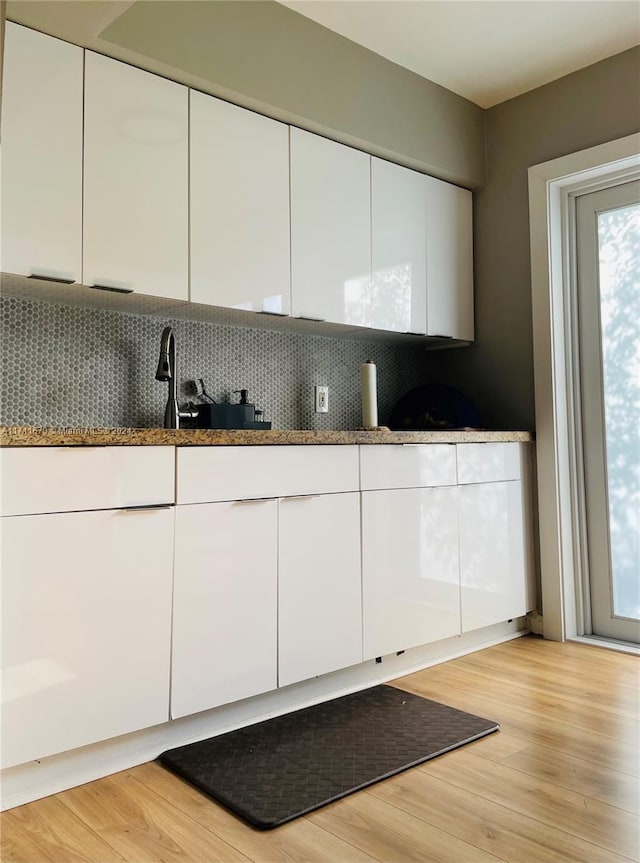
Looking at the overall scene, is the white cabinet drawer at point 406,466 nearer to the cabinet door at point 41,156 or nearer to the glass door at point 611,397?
the glass door at point 611,397

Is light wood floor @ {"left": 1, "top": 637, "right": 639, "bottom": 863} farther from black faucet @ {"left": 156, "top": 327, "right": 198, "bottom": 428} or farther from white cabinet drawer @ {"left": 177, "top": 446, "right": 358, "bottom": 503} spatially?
black faucet @ {"left": 156, "top": 327, "right": 198, "bottom": 428}

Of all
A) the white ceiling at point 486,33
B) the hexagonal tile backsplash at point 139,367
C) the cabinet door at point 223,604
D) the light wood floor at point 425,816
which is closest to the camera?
the light wood floor at point 425,816

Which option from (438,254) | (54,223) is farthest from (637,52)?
(54,223)

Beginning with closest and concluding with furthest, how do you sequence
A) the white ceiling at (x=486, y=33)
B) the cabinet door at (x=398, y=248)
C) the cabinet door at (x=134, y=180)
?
the cabinet door at (x=134, y=180) → the white ceiling at (x=486, y=33) → the cabinet door at (x=398, y=248)

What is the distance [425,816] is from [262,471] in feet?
3.39

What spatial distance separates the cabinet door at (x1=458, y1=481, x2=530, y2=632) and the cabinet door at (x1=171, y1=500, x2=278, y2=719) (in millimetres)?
1019

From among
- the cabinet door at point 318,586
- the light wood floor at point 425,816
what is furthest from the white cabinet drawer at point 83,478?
the light wood floor at point 425,816

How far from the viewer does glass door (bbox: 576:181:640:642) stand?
9.91ft

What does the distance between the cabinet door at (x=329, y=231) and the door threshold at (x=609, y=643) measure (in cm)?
170

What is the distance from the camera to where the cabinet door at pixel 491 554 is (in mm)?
2842

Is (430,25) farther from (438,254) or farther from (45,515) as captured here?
(45,515)

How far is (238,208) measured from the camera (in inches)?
98.5

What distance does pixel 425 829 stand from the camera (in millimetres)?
1538

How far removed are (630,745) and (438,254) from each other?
2.23m
